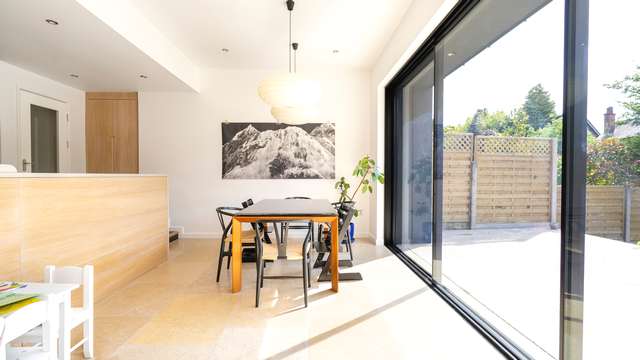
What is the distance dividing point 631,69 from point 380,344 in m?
2.08

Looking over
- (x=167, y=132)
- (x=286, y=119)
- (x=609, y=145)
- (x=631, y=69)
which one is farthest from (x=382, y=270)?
(x=167, y=132)

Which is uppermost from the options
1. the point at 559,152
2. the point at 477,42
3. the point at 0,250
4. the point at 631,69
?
the point at 477,42

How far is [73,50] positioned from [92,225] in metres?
2.52

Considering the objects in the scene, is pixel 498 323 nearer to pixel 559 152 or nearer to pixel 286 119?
pixel 559 152

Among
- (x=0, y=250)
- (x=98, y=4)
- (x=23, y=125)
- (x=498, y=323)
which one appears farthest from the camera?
(x=23, y=125)

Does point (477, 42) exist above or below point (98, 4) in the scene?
below

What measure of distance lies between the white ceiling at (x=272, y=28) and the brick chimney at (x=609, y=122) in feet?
8.85

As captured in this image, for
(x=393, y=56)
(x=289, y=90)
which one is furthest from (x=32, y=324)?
(x=393, y=56)

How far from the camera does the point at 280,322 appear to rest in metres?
2.59

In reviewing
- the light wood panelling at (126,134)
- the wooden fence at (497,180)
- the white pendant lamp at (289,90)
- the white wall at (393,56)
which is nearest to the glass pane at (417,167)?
the white wall at (393,56)

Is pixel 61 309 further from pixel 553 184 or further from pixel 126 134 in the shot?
pixel 126 134

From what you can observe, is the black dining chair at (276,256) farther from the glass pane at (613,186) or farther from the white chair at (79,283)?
the glass pane at (613,186)

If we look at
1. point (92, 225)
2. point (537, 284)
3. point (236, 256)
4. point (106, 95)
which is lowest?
point (236, 256)

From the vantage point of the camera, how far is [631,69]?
140cm
